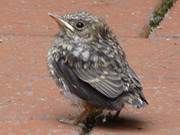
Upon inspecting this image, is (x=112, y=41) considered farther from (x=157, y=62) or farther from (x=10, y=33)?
(x=10, y=33)

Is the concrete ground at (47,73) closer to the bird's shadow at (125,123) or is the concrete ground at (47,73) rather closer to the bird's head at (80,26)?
the bird's shadow at (125,123)

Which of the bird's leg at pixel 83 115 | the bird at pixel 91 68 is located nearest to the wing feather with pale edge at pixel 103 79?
the bird at pixel 91 68

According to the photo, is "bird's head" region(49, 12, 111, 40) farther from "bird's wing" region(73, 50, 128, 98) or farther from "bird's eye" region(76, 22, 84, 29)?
"bird's wing" region(73, 50, 128, 98)

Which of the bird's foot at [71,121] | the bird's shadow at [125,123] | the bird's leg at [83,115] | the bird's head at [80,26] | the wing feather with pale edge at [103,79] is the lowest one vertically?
the bird's shadow at [125,123]

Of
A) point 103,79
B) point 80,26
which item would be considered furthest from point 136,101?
point 80,26

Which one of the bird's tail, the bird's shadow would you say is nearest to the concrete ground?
the bird's shadow

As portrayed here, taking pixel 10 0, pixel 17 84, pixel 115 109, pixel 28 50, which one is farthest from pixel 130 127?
pixel 10 0

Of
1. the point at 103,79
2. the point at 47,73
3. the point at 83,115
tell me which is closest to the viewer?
the point at 103,79

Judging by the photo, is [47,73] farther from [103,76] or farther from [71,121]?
[103,76]

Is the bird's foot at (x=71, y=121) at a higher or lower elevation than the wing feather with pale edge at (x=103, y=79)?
lower
